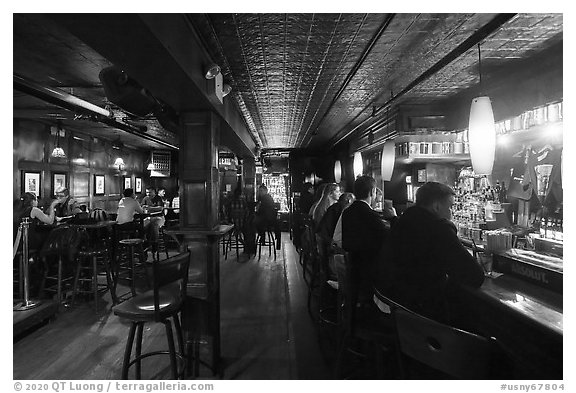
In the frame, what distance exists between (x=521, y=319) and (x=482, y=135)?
113 centimetres

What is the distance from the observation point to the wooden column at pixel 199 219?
2645 millimetres

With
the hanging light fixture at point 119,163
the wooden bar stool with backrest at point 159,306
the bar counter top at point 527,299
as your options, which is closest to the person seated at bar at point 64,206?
the hanging light fixture at point 119,163

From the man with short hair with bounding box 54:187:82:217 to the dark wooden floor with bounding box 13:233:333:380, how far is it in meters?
2.67

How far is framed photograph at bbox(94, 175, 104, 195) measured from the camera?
7.52 meters

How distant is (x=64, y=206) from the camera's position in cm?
602

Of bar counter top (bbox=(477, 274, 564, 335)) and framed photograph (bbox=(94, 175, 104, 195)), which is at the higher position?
framed photograph (bbox=(94, 175, 104, 195))

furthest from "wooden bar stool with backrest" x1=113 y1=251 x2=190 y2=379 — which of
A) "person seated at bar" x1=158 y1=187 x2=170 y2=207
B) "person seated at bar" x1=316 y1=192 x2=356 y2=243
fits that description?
"person seated at bar" x1=158 y1=187 x2=170 y2=207

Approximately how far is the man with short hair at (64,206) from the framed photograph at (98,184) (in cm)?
130

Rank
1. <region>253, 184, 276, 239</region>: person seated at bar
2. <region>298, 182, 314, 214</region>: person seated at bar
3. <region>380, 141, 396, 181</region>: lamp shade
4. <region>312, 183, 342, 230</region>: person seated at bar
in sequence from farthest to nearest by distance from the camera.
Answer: <region>298, 182, 314, 214</region>: person seated at bar, <region>253, 184, 276, 239</region>: person seated at bar, <region>312, 183, 342, 230</region>: person seated at bar, <region>380, 141, 396, 181</region>: lamp shade

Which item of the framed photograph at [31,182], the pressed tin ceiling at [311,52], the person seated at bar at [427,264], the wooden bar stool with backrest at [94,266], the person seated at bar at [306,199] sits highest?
the pressed tin ceiling at [311,52]

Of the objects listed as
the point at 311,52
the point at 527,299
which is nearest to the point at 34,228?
the point at 311,52

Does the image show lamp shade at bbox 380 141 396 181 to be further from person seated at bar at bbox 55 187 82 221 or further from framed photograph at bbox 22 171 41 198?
framed photograph at bbox 22 171 41 198

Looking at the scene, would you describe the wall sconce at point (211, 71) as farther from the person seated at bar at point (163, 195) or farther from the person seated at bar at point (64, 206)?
the person seated at bar at point (163, 195)
